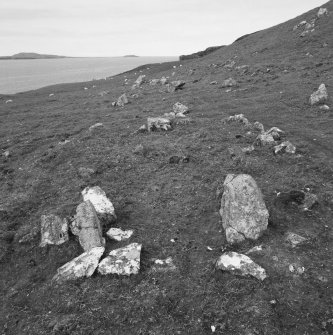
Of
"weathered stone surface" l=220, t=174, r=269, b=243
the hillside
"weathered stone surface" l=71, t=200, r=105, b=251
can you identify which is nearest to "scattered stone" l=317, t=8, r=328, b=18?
the hillside

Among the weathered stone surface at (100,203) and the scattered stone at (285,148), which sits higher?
the scattered stone at (285,148)

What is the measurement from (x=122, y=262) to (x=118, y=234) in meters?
2.12

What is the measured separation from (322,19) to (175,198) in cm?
6311

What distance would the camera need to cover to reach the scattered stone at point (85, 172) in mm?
19531

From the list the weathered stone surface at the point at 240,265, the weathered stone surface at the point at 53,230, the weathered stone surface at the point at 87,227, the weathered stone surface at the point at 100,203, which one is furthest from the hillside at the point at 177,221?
the weathered stone surface at the point at 100,203

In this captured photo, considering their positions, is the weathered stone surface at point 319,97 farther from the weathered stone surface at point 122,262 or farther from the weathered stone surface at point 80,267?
the weathered stone surface at point 80,267

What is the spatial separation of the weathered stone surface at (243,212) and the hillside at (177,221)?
380mm

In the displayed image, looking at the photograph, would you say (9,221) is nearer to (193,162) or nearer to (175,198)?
(175,198)

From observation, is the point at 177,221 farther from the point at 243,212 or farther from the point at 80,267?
the point at 80,267

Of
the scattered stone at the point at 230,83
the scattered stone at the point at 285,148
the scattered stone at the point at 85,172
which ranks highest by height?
the scattered stone at the point at 230,83

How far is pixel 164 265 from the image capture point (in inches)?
470

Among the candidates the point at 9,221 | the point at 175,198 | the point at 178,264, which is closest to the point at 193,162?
the point at 175,198

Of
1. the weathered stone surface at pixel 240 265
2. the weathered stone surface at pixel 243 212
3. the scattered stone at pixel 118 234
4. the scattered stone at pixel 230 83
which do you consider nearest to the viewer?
the weathered stone surface at pixel 240 265

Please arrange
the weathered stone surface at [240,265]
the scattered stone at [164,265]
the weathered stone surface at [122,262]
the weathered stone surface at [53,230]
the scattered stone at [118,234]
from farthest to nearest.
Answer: the weathered stone surface at [53,230], the scattered stone at [118,234], the scattered stone at [164,265], the weathered stone surface at [122,262], the weathered stone surface at [240,265]
